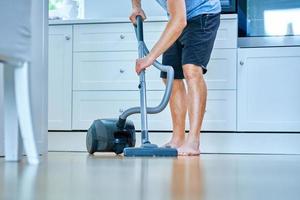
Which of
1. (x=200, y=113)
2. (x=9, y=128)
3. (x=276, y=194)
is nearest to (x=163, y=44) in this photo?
(x=200, y=113)

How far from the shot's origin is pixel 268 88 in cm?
340

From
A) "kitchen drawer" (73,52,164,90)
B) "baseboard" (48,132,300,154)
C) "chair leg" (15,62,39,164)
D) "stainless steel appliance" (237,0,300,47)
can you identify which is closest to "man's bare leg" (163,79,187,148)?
"baseboard" (48,132,300,154)

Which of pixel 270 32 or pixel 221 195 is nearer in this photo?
pixel 221 195

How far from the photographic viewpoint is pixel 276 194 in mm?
887

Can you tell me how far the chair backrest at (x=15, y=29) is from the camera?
1.59 metres

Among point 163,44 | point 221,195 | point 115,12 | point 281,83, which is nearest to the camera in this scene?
point 221,195

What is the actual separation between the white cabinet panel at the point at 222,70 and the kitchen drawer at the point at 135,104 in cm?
5

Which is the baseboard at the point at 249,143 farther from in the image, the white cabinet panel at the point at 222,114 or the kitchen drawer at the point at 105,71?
the kitchen drawer at the point at 105,71

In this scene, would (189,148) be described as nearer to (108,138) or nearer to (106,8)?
(108,138)

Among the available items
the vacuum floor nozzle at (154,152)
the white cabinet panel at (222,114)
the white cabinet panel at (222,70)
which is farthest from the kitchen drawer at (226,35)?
the vacuum floor nozzle at (154,152)

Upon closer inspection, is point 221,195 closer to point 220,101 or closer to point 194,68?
point 194,68

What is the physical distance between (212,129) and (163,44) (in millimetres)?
1138

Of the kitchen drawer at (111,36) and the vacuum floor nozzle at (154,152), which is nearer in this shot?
the vacuum floor nozzle at (154,152)

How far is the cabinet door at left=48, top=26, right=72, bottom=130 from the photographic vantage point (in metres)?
3.59
